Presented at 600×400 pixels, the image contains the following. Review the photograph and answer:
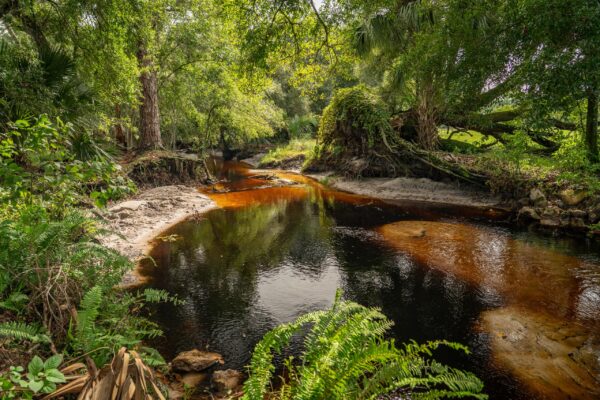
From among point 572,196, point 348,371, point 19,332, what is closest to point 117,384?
point 19,332

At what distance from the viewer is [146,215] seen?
37.1 ft

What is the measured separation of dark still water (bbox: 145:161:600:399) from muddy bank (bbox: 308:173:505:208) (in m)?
2.64

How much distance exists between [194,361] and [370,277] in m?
4.05

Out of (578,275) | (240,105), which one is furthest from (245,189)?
(578,275)

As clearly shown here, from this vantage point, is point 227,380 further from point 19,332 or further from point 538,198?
point 538,198

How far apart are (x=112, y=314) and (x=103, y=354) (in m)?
0.99

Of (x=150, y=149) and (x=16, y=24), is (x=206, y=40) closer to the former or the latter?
(x=150, y=149)

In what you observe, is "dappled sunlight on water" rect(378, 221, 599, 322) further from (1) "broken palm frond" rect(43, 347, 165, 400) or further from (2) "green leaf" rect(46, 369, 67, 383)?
(2) "green leaf" rect(46, 369, 67, 383)

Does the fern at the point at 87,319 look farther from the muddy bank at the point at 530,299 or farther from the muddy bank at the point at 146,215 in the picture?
the muddy bank at the point at 530,299

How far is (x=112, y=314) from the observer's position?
3.86m

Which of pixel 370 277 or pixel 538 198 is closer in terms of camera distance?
pixel 370 277

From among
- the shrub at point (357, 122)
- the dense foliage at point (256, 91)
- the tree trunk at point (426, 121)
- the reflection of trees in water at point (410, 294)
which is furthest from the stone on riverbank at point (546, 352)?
the shrub at point (357, 122)

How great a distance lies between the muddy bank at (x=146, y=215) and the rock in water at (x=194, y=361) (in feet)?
9.61

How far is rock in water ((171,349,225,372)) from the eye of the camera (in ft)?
13.8
